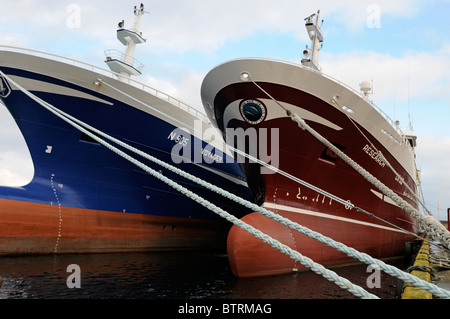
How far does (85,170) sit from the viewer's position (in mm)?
10102

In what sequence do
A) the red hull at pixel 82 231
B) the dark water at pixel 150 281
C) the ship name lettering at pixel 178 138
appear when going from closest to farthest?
1. the dark water at pixel 150 281
2. the red hull at pixel 82 231
3. the ship name lettering at pixel 178 138

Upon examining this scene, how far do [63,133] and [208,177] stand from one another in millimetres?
5457

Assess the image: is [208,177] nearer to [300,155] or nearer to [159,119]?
[159,119]

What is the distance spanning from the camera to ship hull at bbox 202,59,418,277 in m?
7.43

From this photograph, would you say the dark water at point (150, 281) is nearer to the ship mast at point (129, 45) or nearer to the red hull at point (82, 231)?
the red hull at point (82, 231)

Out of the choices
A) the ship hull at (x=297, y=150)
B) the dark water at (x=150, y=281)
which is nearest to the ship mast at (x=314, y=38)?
the ship hull at (x=297, y=150)

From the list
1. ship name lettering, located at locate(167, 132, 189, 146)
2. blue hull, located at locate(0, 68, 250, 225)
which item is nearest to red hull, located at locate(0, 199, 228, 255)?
blue hull, located at locate(0, 68, 250, 225)

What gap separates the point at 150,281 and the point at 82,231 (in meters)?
4.16

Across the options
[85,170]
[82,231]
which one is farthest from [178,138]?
[82,231]

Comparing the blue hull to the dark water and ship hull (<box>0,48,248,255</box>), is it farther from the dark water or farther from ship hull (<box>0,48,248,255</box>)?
the dark water

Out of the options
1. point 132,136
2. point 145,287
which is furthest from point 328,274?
point 132,136

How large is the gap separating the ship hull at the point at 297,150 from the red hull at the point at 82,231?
424 centimetres

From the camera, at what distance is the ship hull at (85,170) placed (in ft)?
30.4

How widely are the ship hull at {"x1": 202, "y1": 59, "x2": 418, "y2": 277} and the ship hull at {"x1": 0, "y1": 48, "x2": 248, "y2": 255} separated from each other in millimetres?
2176
